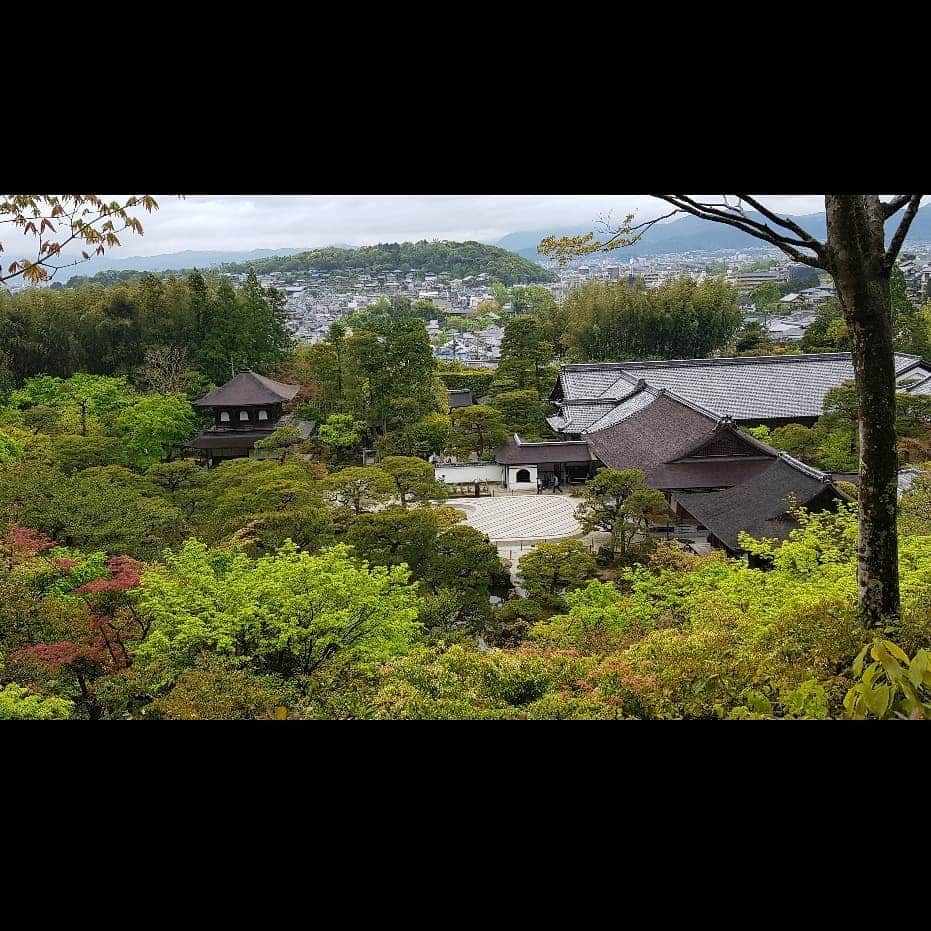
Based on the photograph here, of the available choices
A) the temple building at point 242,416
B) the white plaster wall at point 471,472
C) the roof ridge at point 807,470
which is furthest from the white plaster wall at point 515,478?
the roof ridge at point 807,470

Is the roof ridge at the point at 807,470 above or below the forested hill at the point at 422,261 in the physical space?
below

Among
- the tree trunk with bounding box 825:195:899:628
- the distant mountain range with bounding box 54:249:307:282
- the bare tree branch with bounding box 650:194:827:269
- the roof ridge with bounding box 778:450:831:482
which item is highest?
the distant mountain range with bounding box 54:249:307:282

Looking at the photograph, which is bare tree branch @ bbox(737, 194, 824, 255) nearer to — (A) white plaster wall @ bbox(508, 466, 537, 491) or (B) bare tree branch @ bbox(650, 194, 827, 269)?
(B) bare tree branch @ bbox(650, 194, 827, 269)

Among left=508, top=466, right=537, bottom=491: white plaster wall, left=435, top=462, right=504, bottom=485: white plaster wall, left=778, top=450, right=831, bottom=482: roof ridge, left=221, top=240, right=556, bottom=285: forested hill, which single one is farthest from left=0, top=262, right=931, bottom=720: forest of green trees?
left=221, top=240, right=556, bottom=285: forested hill

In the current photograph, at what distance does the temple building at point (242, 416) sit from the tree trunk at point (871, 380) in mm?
14414

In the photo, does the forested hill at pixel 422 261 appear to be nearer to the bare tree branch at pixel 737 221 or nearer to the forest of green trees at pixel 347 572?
the forest of green trees at pixel 347 572

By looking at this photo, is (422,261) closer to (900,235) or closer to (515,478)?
(515,478)

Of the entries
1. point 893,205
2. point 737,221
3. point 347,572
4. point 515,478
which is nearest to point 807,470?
point 515,478

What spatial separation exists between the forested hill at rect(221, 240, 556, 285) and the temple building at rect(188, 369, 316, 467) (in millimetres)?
16920

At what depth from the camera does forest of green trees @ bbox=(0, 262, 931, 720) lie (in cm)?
318

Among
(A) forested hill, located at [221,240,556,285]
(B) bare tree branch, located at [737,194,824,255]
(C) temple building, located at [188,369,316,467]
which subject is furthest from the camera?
(A) forested hill, located at [221,240,556,285]

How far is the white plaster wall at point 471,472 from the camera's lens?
606 inches

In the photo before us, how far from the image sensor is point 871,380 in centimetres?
258
